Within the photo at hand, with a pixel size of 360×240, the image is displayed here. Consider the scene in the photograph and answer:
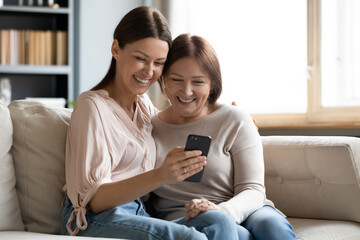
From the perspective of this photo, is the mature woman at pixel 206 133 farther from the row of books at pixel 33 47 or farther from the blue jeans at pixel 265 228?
the row of books at pixel 33 47

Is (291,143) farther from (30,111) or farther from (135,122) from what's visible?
(30,111)

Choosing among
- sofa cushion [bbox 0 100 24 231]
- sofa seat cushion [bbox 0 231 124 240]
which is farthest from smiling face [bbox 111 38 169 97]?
sofa seat cushion [bbox 0 231 124 240]

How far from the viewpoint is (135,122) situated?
1.78 m

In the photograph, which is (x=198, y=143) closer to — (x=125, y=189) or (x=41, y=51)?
(x=125, y=189)

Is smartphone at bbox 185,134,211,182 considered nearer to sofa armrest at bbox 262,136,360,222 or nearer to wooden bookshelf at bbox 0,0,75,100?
sofa armrest at bbox 262,136,360,222

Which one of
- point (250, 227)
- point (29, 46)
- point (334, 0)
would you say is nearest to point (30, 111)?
point (250, 227)

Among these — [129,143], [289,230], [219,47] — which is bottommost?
[289,230]

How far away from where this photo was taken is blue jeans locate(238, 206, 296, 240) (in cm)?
154

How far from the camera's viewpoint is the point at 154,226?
1.40 meters

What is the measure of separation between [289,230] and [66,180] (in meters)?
0.68

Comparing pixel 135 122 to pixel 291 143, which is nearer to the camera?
pixel 135 122

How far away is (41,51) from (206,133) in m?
2.59

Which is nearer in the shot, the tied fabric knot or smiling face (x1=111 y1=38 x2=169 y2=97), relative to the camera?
the tied fabric knot

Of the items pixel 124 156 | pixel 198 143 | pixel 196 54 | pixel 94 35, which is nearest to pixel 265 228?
pixel 198 143
